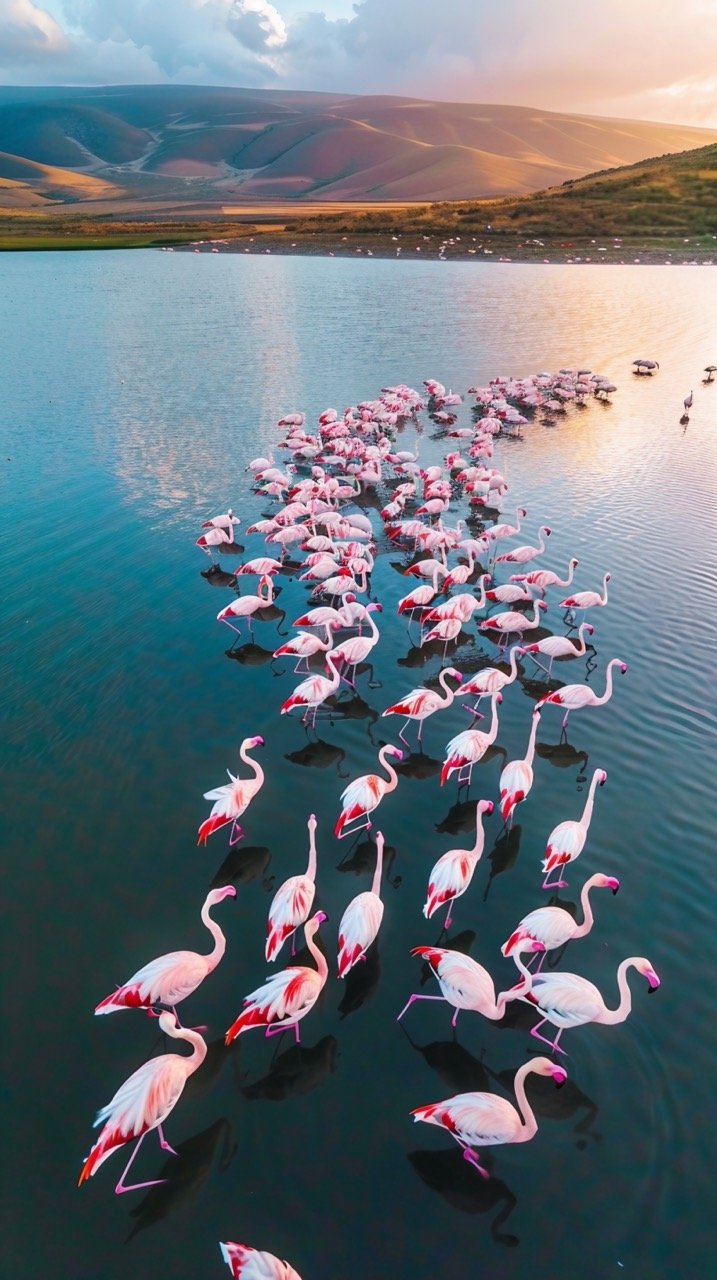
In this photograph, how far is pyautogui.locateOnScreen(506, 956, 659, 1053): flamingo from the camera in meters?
5.59

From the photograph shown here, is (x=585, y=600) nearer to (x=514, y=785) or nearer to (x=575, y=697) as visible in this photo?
(x=575, y=697)

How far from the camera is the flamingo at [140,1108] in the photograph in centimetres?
479

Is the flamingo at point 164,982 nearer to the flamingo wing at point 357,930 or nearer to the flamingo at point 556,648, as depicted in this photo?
the flamingo wing at point 357,930

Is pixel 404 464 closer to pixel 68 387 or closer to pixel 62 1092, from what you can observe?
pixel 68 387

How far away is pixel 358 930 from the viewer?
6230 mm

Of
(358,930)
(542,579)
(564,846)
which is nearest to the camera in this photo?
(358,930)

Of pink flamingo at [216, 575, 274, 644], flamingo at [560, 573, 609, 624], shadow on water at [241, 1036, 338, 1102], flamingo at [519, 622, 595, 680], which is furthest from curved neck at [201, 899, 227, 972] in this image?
flamingo at [560, 573, 609, 624]

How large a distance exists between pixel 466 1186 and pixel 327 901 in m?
2.79

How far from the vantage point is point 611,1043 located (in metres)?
5.98

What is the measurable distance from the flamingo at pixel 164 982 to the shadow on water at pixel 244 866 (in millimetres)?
1426

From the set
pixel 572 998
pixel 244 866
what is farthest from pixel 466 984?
pixel 244 866

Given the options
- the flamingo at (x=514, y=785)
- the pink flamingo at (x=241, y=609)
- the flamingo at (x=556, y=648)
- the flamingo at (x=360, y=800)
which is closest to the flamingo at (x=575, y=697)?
the flamingo at (x=556, y=648)

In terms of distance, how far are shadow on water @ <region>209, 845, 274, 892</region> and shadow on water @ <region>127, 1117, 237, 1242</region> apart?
2.35 metres

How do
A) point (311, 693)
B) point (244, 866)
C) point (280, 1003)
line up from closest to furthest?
point (280, 1003) < point (244, 866) < point (311, 693)
